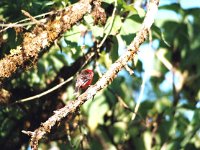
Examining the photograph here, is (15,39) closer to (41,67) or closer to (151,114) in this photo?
(41,67)

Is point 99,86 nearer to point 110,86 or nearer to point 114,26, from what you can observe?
point 114,26

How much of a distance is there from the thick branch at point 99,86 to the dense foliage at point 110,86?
0.10m

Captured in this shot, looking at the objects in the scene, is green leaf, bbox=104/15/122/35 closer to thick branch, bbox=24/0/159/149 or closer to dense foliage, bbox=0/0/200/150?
dense foliage, bbox=0/0/200/150

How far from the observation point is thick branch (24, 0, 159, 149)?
134 centimetres

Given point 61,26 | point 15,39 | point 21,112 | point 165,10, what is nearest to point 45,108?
point 21,112

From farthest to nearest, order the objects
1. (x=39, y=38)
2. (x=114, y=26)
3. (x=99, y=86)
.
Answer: (x=114, y=26) → (x=39, y=38) → (x=99, y=86)

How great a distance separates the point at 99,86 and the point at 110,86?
1.06 metres

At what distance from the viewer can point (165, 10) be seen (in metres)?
2.92

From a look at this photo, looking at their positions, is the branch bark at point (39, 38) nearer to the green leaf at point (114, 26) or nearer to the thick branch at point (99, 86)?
the green leaf at point (114, 26)

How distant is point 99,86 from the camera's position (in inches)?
55.5

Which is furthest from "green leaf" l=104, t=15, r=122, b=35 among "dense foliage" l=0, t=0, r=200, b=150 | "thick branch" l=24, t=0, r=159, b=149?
"thick branch" l=24, t=0, r=159, b=149

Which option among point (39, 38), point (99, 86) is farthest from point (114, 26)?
point (99, 86)

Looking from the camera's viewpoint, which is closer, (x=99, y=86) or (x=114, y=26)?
(x=99, y=86)

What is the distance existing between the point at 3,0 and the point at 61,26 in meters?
0.57
